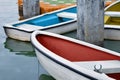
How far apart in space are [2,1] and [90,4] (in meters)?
8.97

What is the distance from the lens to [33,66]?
6109 millimetres

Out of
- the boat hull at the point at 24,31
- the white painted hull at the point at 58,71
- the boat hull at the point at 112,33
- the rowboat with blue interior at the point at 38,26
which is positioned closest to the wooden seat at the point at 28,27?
the rowboat with blue interior at the point at 38,26

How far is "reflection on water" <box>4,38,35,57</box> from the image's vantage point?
6.97 meters

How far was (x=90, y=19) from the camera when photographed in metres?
5.77

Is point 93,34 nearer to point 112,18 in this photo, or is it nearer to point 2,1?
point 112,18

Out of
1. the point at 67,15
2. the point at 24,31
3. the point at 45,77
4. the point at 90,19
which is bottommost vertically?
the point at 45,77

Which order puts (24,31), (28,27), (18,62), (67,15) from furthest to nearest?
(67,15) → (28,27) → (24,31) → (18,62)

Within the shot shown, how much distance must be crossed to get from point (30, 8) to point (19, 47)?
6.81ft

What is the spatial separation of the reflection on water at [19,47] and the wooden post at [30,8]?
59.9 inches

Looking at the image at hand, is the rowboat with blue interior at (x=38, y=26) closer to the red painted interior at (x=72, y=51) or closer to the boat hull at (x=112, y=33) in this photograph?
the boat hull at (x=112, y=33)

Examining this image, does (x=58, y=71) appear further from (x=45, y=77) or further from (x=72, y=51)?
(x=45, y=77)

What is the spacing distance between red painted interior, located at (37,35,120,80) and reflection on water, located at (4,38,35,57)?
1.22m

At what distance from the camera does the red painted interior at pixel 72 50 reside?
5109 mm

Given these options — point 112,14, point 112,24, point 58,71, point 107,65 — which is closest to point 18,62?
point 58,71
